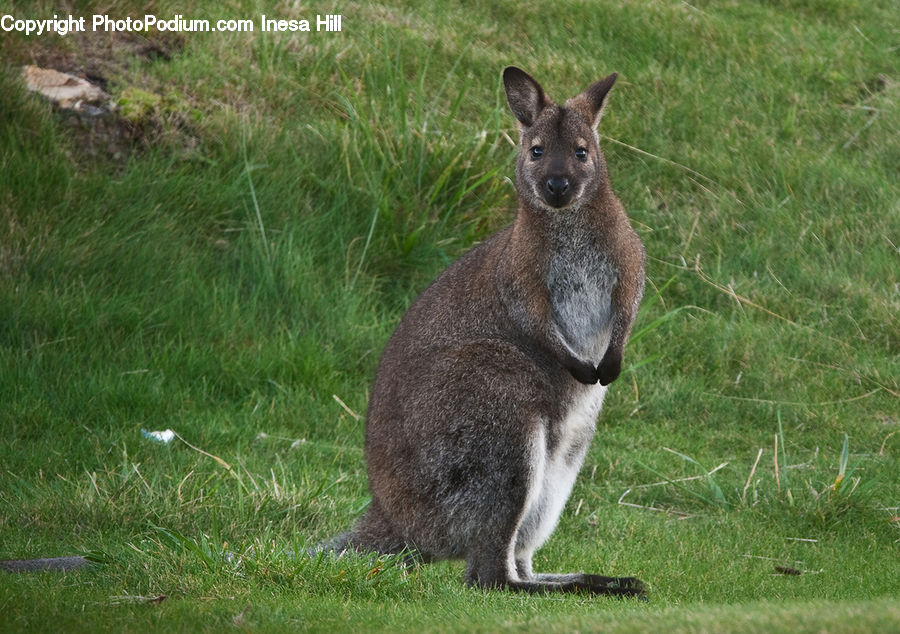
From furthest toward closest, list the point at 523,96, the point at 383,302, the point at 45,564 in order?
the point at 383,302 < the point at 523,96 < the point at 45,564

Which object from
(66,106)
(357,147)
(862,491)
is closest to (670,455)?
(862,491)

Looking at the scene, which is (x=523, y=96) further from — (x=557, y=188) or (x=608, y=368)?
(x=608, y=368)

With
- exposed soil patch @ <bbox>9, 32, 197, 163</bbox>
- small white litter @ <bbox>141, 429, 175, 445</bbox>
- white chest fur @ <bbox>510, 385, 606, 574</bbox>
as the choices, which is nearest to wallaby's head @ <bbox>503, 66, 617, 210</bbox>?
white chest fur @ <bbox>510, 385, 606, 574</bbox>

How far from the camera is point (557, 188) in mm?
5480

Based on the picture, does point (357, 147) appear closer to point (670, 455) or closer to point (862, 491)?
point (670, 455)

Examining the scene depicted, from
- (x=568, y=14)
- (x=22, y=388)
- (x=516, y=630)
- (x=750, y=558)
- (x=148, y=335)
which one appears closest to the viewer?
(x=516, y=630)

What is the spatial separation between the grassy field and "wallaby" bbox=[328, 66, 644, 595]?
0.32 meters

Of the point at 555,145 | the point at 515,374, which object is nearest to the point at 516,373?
the point at 515,374

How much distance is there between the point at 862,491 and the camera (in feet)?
21.7

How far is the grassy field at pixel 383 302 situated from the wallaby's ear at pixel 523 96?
2.23m

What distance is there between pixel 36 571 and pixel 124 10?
6658 millimetres

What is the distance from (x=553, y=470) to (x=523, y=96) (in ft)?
5.97

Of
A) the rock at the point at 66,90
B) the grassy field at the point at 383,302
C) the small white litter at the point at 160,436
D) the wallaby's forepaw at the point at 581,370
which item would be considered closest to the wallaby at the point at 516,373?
the wallaby's forepaw at the point at 581,370

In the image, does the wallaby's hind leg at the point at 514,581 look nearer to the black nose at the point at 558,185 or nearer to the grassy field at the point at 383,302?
the grassy field at the point at 383,302
